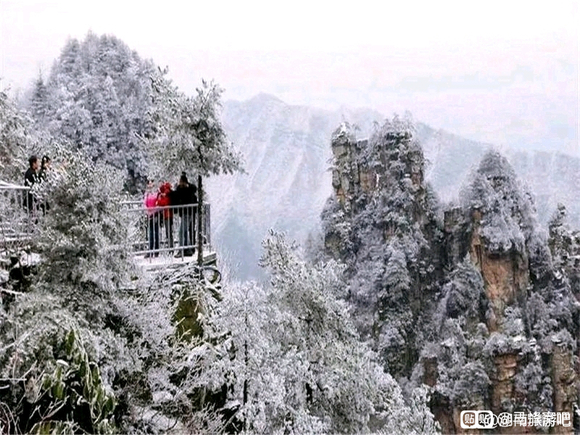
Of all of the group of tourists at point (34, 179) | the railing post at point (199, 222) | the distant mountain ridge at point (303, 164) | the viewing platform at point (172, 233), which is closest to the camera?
the group of tourists at point (34, 179)

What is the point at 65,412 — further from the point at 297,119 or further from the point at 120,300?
the point at 297,119

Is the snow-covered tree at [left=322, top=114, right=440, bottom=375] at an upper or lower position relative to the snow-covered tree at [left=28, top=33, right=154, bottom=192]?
lower

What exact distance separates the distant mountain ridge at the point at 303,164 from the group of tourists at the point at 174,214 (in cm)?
1695

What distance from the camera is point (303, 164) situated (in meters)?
29.4

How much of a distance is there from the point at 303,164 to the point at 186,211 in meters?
21.4

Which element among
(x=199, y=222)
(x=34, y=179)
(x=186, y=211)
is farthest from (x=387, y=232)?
(x=34, y=179)

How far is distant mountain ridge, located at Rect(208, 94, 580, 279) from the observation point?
26375mm

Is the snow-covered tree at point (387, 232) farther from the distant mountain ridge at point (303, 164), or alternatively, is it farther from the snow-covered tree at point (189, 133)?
the snow-covered tree at point (189, 133)

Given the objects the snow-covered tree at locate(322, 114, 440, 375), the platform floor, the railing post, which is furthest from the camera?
the snow-covered tree at locate(322, 114, 440, 375)

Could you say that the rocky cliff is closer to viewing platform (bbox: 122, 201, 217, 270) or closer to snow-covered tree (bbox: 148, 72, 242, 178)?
viewing platform (bbox: 122, 201, 217, 270)

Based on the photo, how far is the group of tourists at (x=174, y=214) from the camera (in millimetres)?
8047

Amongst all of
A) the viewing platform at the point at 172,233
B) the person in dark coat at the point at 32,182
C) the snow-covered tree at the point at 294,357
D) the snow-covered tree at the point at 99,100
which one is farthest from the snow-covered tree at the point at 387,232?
the person in dark coat at the point at 32,182

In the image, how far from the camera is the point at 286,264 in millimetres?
7969

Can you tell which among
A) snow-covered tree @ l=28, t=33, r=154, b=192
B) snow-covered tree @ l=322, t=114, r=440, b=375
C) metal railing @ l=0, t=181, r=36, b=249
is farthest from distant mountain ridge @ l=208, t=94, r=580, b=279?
metal railing @ l=0, t=181, r=36, b=249
